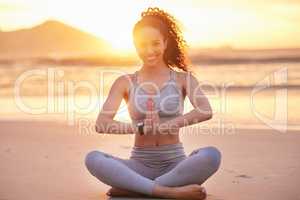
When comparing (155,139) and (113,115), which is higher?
(113,115)

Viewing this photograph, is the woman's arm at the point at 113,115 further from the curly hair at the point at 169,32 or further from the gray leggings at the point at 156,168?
the curly hair at the point at 169,32

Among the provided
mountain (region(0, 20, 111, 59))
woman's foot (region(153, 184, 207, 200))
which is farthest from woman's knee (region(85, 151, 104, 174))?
mountain (region(0, 20, 111, 59))

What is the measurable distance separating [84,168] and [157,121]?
5.19ft

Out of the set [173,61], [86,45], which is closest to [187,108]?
[173,61]

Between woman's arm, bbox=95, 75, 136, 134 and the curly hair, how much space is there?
350 millimetres

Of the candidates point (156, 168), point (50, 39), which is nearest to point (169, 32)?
point (156, 168)

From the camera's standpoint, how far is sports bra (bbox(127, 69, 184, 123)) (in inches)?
171

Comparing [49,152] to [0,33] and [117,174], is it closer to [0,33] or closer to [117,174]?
[117,174]

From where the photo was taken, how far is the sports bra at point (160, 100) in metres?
4.35

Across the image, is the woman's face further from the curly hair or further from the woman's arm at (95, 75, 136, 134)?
the woman's arm at (95, 75, 136, 134)

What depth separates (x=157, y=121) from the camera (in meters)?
4.20

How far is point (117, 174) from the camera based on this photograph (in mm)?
4223

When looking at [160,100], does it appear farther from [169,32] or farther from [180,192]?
[180,192]

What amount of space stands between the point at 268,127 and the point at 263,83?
7.62 metres
